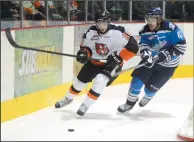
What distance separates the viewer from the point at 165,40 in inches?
159

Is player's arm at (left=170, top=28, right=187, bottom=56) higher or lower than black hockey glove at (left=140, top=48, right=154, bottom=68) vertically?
higher

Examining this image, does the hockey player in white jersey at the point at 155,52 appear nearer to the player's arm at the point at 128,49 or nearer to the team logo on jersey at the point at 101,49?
the player's arm at the point at 128,49

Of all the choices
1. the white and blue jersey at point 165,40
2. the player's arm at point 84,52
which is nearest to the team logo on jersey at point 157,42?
the white and blue jersey at point 165,40

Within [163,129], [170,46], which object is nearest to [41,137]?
[163,129]

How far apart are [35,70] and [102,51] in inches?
23.2

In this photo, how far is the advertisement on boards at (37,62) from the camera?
382 cm

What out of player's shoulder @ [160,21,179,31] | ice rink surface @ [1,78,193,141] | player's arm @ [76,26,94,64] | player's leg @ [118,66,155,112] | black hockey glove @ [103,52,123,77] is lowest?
ice rink surface @ [1,78,193,141]

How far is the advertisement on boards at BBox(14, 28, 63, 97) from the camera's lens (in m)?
3.82

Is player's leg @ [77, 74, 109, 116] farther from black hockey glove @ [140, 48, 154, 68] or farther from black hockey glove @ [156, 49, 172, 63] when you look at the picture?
black hockey glove @ [156, 49, 172, 63]

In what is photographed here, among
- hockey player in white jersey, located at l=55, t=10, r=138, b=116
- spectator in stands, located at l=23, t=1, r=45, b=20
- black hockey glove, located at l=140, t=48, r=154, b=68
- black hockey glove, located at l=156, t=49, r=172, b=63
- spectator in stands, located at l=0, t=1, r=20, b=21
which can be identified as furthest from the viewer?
spectator in stands, located at l=23, t=1, r=45, b=20

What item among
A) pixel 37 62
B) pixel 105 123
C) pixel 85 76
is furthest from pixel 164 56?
pixel 37 62

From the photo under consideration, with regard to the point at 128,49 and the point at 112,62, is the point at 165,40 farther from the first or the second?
the point at 112,62

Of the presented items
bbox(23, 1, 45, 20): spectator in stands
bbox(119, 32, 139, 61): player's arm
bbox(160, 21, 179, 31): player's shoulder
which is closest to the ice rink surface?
bbox(119, 32, 139, 61): player's arm

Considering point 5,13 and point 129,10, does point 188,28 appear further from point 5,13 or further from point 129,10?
point 5,13
